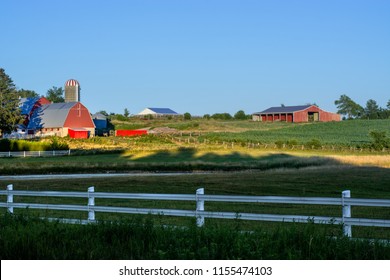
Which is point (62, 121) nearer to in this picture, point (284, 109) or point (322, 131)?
point (322, 131)

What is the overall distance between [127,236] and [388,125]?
11263 cm

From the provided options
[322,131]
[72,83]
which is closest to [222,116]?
[72,83]

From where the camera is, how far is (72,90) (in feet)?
405

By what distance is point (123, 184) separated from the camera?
30.6 metres

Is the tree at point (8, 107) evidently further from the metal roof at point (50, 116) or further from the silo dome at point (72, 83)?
the silo dome at point (72, 83)

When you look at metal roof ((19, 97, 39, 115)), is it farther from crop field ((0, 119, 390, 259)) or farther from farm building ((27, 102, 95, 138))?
crop field ((0, 119, 390, 259))

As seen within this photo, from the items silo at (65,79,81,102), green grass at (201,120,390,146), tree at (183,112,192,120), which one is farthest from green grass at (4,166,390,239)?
tree at (183,112,192,120)

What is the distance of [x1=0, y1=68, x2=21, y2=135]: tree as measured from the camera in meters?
89.6

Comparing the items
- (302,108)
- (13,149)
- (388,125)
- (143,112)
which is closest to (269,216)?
(13,149)

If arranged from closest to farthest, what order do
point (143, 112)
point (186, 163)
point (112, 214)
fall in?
point (112, 214) < point (186, 163) < point (143, 112)

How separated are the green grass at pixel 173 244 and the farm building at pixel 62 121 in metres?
91.8

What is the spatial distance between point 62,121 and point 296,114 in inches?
2519

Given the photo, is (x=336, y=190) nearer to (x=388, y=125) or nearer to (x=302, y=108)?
(x=388, y=125)

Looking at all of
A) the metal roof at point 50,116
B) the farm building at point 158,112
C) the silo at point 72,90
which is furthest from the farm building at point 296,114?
the metal roof at point 50,116
